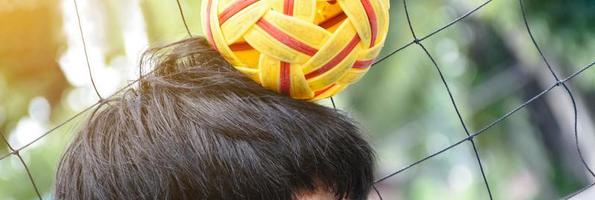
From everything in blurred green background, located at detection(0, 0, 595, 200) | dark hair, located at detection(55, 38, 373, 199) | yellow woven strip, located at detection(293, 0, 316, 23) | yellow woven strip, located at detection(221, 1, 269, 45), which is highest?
blurred green background, located at detection(0, 0, 595, 200)

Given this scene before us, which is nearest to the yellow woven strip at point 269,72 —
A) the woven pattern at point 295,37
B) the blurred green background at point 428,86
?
the woven pattern at point 295,37

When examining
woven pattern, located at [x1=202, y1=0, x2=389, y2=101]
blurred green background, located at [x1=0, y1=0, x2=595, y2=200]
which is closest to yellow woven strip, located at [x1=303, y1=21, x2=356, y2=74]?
woven pattern, located at [x1=202, y1=0, x2=389, y2=101]

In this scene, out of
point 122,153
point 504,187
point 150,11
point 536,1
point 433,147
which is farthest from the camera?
point 433,147

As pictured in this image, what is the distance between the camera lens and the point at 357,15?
0.66 m

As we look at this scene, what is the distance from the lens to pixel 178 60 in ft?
2.35

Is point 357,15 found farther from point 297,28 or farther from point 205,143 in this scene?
point 205,143

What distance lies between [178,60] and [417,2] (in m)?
2.34

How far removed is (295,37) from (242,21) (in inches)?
1.8

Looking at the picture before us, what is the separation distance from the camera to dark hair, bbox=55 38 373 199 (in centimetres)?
63

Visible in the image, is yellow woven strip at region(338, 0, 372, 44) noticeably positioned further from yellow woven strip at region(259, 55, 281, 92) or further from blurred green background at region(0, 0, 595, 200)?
blurred green background at region(0, 0, 595, 200)

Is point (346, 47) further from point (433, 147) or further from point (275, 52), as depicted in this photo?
point (433, 147)

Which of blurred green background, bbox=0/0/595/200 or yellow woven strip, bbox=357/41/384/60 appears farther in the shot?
blurred green background, bbox=0/0/595/200

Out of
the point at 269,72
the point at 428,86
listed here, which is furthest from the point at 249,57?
the point at 428,86

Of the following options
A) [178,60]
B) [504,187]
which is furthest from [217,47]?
[504,187]
